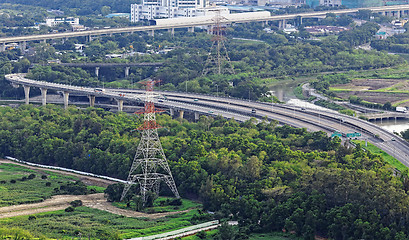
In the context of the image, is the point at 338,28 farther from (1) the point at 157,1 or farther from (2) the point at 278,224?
(2) the point at 278,224

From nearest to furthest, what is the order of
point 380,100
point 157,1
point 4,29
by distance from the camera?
point 380,100, point 4,29, point 157,1

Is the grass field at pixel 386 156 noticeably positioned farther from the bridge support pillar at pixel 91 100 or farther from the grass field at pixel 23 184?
the bridge support pillar at pixel 91 100

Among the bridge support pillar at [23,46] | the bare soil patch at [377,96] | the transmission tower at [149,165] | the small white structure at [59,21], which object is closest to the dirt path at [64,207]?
the transmission tower at [149,165]

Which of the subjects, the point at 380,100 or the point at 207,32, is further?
the point at 207,32

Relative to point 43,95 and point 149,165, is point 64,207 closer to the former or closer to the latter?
point 149,165

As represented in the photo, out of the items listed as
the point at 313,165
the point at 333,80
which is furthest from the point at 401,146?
the point at 333,80

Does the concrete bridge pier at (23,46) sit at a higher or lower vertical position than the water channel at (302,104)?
higher
